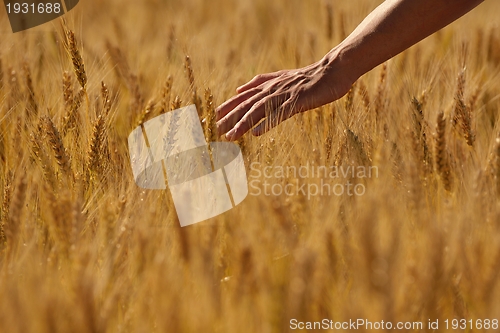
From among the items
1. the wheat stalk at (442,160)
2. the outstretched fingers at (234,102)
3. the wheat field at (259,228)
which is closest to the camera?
the wheat field at (259,228)

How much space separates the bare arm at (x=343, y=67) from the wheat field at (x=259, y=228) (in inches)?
2.7

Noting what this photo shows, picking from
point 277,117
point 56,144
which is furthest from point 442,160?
point 56,144

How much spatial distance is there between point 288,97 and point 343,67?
16 cm

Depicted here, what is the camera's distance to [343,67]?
4.91ft

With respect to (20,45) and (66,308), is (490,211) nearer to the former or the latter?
(66,308)

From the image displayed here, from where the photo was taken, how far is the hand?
4.69ft

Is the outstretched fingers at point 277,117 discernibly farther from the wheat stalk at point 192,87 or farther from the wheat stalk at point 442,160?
the wheat stalk at point 442,160

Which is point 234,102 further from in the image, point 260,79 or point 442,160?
point 442,160

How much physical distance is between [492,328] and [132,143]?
0.95 m

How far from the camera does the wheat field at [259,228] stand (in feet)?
2.54

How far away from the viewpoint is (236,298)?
32.5 inches

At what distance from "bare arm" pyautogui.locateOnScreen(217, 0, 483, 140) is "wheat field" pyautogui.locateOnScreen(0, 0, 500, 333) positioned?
7 centimetres

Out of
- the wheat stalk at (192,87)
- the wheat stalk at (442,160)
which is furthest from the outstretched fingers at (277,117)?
the wheat stalk at (442,160)

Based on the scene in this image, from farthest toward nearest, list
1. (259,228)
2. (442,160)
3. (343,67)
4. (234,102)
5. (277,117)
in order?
1. (234,102)
2. (343,67)
3. (277,117)
4. (442,160)
5. (259,228)
